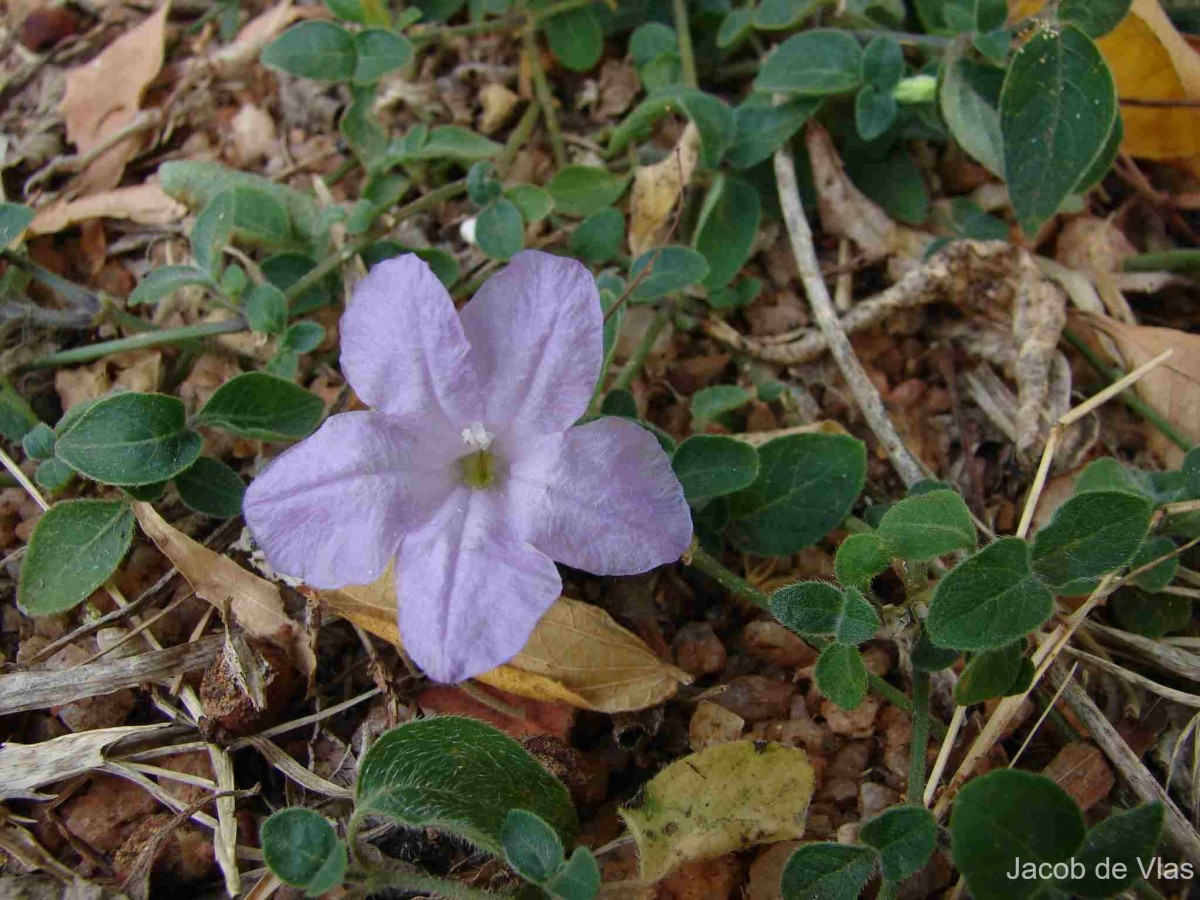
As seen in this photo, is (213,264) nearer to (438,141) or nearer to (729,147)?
(438,141)

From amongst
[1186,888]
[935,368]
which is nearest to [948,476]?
[935,368]

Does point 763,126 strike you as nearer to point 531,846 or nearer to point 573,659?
point 573,659

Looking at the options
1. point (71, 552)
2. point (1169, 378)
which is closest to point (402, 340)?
point (71, 552)

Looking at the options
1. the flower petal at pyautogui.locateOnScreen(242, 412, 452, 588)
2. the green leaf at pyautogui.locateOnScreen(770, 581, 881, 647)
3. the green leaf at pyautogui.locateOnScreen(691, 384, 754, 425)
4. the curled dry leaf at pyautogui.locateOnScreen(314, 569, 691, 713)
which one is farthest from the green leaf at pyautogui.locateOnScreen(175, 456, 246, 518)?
the green leaf at pyautogui.locateOnScreen(770, 581, 881, 647)

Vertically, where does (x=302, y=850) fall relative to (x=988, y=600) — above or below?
below

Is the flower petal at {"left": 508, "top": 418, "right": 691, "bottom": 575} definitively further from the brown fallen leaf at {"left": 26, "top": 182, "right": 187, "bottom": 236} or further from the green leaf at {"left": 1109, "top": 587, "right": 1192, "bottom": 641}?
the brown fallen leaf at {"left": 26, "top": 182, "right": 187, "bottom": 236}

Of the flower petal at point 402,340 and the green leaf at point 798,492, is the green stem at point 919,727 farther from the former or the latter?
the flower petal at point 402,340

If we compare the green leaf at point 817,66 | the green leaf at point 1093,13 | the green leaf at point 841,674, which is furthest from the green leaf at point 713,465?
the green leaf at point 1093,13
